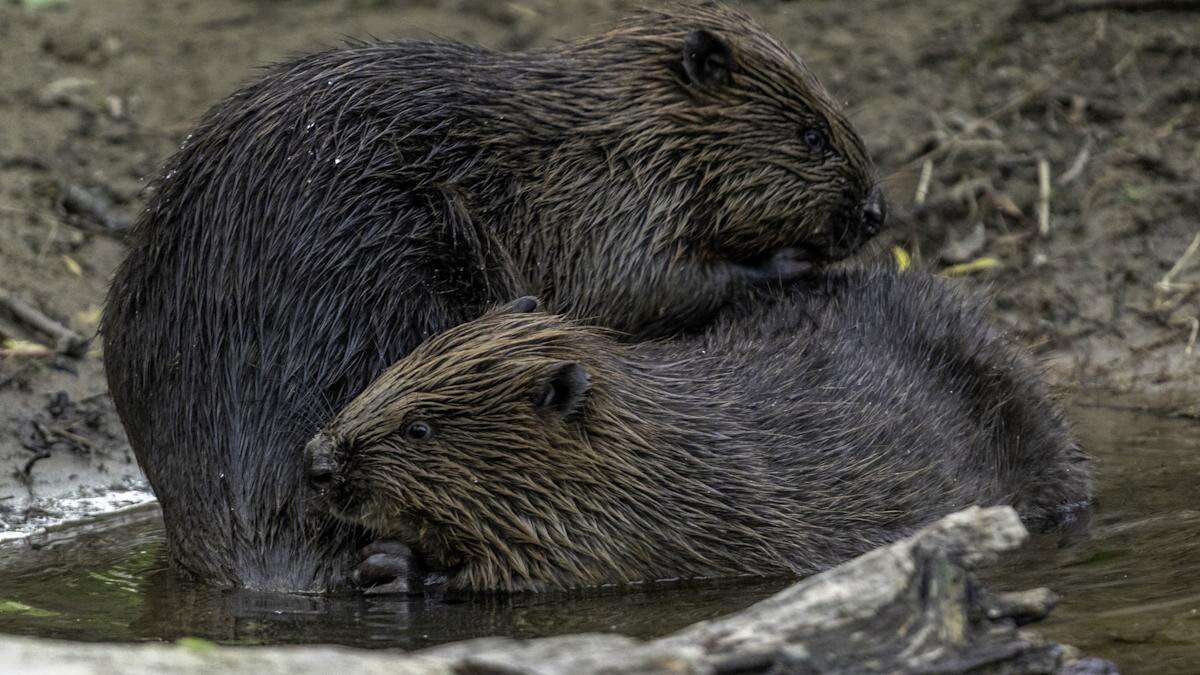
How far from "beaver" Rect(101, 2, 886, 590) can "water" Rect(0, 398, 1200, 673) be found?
0.24 metres

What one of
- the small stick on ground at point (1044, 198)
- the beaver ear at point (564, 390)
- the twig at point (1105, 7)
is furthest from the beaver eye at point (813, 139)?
the twig at point (1105, 7)

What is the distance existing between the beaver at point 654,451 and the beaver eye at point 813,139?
626 mm

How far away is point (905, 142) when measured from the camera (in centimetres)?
732

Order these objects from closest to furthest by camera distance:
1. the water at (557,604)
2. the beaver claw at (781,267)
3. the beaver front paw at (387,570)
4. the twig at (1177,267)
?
the water at (557,604)
the beaver front paw at (387,570)
the beaver claw at (781,267)
the twig at (1177,267)

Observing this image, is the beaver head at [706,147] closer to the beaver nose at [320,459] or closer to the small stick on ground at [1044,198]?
the beaver nose at [320,459]

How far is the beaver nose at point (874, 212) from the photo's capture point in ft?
17.3

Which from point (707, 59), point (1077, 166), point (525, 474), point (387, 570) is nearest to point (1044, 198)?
point (1077, 166)

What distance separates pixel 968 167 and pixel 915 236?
484mm

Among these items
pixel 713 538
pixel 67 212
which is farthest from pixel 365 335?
pixel 67 212

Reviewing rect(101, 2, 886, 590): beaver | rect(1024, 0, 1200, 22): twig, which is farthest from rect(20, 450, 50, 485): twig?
rect(1024, 0, 1200, 22): twig

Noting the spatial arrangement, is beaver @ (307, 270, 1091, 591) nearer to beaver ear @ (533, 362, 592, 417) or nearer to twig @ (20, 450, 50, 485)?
beaver ear @ (533, 362, 592, 417)

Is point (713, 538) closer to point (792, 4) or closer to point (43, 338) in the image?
point (43, 338)

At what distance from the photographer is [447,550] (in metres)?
4.32

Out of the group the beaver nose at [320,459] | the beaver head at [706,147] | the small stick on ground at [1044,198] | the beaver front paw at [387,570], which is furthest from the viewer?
the small stick on ground at [1044,198]
